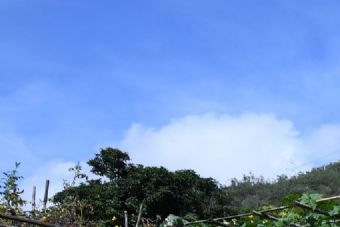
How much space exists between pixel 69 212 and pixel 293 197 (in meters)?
4.16

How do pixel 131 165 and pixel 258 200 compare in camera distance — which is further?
pixel 258 200

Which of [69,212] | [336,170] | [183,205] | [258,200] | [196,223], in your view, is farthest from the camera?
[336,170]

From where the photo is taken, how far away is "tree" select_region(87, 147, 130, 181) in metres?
17.6

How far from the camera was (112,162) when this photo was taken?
17.7 meters

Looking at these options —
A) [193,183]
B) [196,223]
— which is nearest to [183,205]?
[193,183]

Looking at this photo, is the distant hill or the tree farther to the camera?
the distant hill

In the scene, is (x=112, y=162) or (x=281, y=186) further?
(x=281, y=186)

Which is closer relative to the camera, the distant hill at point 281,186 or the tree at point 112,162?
the tree at point 112,162

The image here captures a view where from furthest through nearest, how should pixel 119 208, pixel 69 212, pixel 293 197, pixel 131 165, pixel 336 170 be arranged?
pixel 336 170 → pixel 131 165 → pixel 119 208 → pixel 69 212 → pixel 293 197

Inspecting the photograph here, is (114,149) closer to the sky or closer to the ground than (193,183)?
closer to the sky

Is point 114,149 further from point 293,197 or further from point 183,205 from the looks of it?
point 293,197

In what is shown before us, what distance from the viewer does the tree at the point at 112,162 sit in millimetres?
17625

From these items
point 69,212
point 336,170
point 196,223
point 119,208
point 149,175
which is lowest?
point 196,223

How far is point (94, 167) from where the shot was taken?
18.1m
